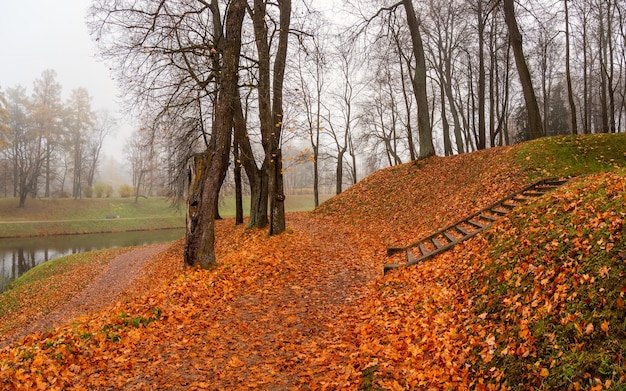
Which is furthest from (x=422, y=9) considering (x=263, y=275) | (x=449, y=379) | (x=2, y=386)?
(x=2, y=386)

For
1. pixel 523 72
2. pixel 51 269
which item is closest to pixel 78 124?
pixel 51 269

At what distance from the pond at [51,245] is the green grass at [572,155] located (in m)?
23.8

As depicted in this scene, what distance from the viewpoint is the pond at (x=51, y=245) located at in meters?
21.7

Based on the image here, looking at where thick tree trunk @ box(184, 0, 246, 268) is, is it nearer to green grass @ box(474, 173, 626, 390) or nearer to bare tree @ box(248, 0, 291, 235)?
bare tree @ box(248, 0, 291, 235)

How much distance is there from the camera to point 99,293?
13.9 m

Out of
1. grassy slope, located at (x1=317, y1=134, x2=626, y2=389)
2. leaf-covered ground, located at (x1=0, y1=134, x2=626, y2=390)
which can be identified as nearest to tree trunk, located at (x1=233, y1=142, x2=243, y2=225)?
leaf-covered ground, located at (x1=0, y1=134, x2=626, y2=390)

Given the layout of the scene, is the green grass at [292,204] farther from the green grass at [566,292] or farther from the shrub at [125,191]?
the green grass at [566,292]

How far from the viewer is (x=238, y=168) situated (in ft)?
56.0

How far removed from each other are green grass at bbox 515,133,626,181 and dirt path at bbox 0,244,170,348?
14996mm

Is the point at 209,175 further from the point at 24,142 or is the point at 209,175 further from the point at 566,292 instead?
the point at 24,142

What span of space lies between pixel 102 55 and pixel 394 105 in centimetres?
2311

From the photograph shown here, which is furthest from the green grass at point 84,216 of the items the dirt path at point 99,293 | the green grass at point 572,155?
the green grass at point 572,155

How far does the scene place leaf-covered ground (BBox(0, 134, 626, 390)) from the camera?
3.58 metres

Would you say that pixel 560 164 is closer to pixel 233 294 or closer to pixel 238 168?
pixel 233 294
